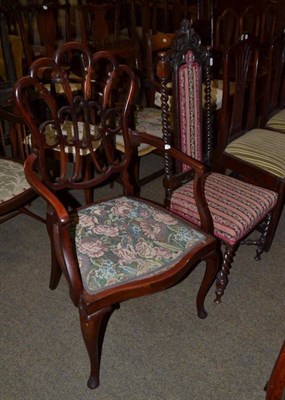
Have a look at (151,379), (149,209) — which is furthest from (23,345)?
(149,209)

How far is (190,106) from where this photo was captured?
1756mm

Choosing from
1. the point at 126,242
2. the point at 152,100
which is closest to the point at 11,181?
the point at 126,242

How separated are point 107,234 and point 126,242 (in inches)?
3.2

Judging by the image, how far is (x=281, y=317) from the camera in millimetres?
1784

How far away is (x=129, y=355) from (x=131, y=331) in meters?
0.12

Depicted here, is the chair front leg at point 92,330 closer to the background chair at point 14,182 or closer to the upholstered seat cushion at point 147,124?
the background chair at point 14,182

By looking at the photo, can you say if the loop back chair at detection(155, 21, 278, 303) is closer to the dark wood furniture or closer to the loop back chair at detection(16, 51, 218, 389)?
the loop back chair at detection(16, 51, 218, 389)

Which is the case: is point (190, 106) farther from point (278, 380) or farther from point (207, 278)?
point (278, 380)

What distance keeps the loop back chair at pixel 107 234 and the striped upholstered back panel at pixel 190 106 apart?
191 millimetres

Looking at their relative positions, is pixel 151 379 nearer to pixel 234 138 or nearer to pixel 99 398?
pixel 99 398

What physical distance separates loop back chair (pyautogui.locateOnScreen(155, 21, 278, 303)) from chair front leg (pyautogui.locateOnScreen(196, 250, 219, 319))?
11 cm

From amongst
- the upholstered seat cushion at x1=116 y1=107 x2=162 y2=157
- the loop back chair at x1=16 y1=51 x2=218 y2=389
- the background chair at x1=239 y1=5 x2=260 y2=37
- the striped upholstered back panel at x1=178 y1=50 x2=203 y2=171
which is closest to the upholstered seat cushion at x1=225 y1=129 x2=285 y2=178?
the striped upholstered back panel at x1=178 y1=50 x2=203 y2=171

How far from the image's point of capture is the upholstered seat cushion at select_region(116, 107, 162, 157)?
88.1 inches

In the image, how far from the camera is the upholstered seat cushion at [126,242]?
1362 millimetres
